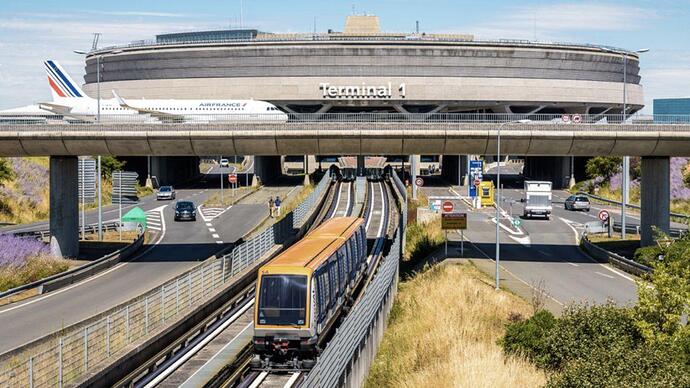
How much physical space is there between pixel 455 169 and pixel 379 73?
2390 cm

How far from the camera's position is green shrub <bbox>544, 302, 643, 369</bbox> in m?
23.9

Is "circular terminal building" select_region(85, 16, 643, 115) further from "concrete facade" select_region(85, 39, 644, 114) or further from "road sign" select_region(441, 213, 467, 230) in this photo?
"road sign" select_region(441, 213, 467, 230)

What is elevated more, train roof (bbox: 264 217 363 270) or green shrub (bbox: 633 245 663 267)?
train roof (bbox: 264 217 363 270)

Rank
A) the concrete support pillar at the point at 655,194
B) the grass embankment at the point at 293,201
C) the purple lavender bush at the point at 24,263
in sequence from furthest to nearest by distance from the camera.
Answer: the grass embankment at the point at 293,201
the concrete support pillar at the point at 655,194
the purple lavender bush at the point at 24,263

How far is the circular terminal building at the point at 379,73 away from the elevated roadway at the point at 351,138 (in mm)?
87645

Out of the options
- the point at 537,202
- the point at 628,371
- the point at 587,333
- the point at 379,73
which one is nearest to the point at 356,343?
the point at 628,371

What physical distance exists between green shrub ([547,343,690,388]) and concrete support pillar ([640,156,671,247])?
28.8 m

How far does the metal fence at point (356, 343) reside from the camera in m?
17.6

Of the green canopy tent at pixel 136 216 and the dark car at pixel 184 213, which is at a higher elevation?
the green canopy tent at pixel 136 216

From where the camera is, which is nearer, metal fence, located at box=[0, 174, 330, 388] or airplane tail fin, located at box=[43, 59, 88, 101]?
metal fence, located at box=[0, 174, 330, 388]

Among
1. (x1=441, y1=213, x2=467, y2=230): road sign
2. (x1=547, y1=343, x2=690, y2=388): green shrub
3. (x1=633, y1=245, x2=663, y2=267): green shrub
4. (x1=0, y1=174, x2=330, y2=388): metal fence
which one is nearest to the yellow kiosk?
(x1=441, y1=213, x2=467, y2=230): road sign

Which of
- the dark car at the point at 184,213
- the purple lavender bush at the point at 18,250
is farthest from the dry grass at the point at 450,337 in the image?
the dark car at the point at 184,213

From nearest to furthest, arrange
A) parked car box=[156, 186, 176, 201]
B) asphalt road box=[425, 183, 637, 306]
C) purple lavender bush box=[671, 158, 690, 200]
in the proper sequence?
asphalt road box=[425, 183, 637, 306]
purple lavender bush box=[671, 158, 690, 200]
parked car box=[156, 186, 176, 201]

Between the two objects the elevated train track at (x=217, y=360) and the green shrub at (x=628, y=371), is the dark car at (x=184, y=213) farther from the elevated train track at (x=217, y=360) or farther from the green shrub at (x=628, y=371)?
the green shrub at (x=628, y=371)
